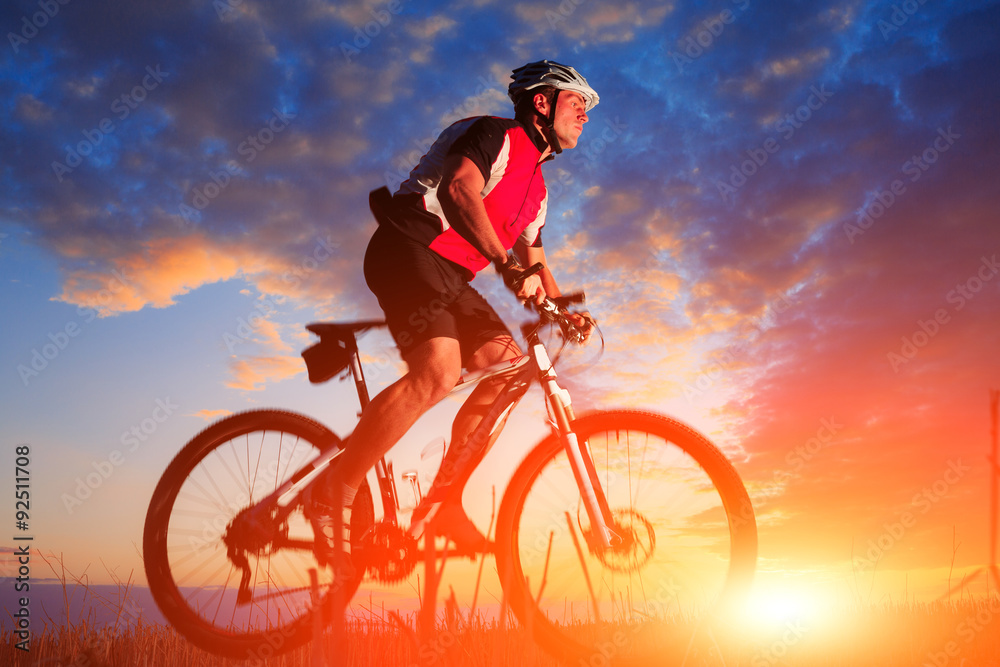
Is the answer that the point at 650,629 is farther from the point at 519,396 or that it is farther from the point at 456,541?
the point at 519,396

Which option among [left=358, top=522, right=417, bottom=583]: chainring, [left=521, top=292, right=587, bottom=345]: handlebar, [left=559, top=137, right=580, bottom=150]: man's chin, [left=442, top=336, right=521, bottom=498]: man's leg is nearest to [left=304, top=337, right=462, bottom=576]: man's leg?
[left=358, top=522, right=417, bottom=583]: chainring

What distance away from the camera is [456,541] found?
311 cm

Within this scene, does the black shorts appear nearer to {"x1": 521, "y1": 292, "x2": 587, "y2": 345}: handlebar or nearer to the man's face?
{"x1": 521, "y1": 292, "x2": 587, "y2": 345}: handlebar

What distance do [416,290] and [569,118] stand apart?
1251 mm

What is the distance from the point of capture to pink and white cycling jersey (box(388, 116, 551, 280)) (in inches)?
122

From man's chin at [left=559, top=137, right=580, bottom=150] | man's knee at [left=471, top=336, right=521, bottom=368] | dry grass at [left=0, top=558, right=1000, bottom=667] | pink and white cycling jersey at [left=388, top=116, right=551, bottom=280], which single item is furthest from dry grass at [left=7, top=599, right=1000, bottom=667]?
man's chin at [left=559, top=137, right=580, bottom=150]

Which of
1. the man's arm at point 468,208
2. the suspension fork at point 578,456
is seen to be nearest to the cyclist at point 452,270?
the man's arm at point 468,208

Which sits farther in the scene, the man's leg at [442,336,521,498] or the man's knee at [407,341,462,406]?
the man's leg at [442,336,521,498]

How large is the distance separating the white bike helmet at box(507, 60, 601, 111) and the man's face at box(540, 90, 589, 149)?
0.13ft

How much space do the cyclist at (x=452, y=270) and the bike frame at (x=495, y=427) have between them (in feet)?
0.27

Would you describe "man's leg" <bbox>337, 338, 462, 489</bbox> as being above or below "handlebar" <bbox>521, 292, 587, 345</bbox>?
below

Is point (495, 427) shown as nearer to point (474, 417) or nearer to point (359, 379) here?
point (474, 417)

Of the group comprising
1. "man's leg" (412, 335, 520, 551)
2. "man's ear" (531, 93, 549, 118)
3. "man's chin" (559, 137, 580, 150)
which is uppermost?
"man's ear" (531, 93, 549, 118)

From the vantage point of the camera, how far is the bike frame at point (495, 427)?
3018mm
